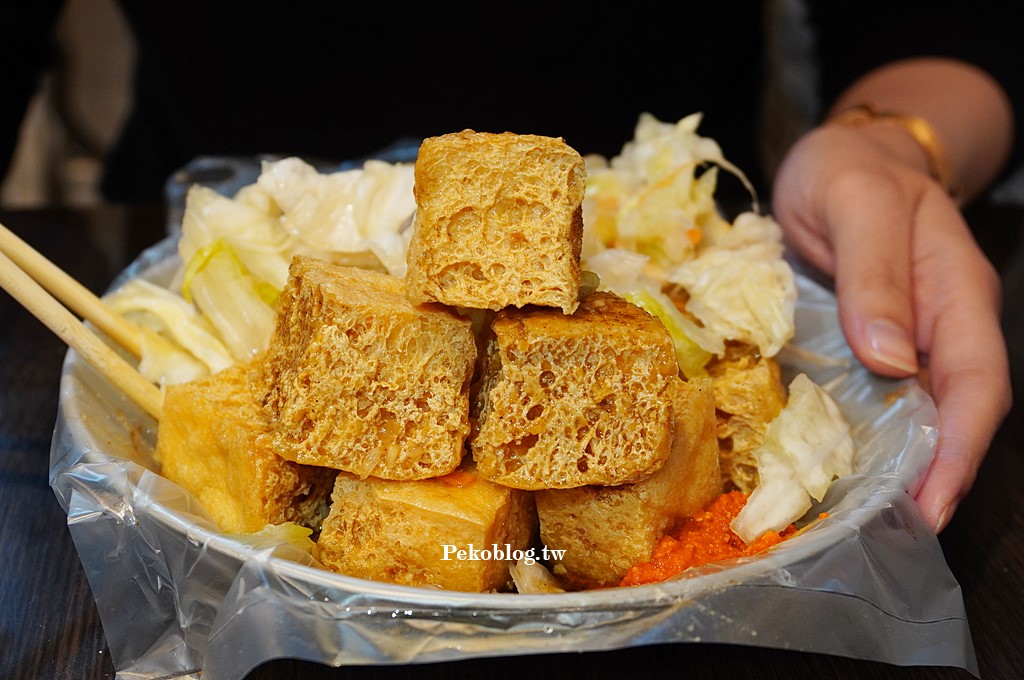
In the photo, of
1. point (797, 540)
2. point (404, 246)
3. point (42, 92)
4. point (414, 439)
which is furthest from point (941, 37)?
point (42, 92)

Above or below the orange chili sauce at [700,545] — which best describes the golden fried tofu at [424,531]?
above

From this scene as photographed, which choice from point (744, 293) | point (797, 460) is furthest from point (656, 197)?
point (797, 460)

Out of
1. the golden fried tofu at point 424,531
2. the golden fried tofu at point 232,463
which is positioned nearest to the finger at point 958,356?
the golden fried tofu at point 424,531

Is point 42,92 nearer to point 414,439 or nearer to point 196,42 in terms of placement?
point 196,42

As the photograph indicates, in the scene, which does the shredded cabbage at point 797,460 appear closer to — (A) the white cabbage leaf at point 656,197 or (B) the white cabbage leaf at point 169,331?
(A) the white cabbage leaf at point 656,197

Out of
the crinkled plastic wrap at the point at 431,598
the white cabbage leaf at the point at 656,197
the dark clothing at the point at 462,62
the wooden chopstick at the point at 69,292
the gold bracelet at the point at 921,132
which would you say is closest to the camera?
the crinkled plastic wrap at the point at 431,598

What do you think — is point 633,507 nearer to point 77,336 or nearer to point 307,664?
point 307,664
